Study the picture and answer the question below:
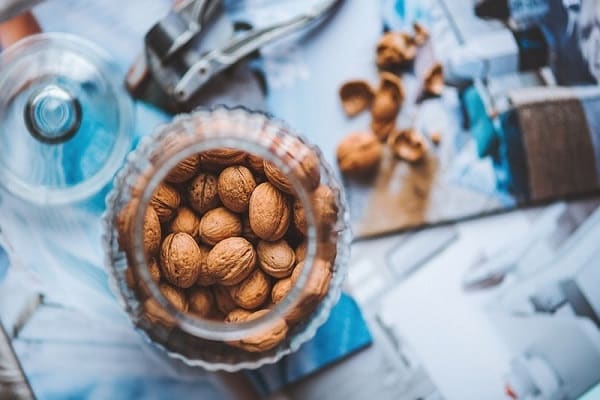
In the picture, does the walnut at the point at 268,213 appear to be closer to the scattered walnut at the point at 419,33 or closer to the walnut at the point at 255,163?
the walnut at the point at 255,163

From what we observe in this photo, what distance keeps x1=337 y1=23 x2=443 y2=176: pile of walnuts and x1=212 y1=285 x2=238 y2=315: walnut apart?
0.15 m

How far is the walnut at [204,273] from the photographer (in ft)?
1.42

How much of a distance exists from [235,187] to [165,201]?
0.17 feet

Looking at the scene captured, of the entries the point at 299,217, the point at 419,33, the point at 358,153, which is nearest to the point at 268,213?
the point at 299,217

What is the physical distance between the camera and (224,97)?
52 cm

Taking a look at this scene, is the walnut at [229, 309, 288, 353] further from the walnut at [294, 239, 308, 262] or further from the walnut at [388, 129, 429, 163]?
the walnut at [388, 129, 429, 163]

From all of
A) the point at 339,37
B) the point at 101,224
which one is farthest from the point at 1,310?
the point at 339,37

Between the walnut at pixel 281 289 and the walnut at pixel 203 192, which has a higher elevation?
the walnut at pixel 203 192

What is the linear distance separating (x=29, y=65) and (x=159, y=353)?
264 mm

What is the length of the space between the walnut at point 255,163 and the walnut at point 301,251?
0.06 meters

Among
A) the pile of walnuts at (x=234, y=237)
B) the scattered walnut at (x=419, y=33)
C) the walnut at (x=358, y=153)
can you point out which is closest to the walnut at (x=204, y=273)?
the pile of walnuts at (x=234, y=237)

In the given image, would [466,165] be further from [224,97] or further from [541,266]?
[224,97]

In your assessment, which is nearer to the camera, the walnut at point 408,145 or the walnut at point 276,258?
the walnut at point 276,258

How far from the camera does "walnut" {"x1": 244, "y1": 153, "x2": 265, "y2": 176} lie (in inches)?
17.5
